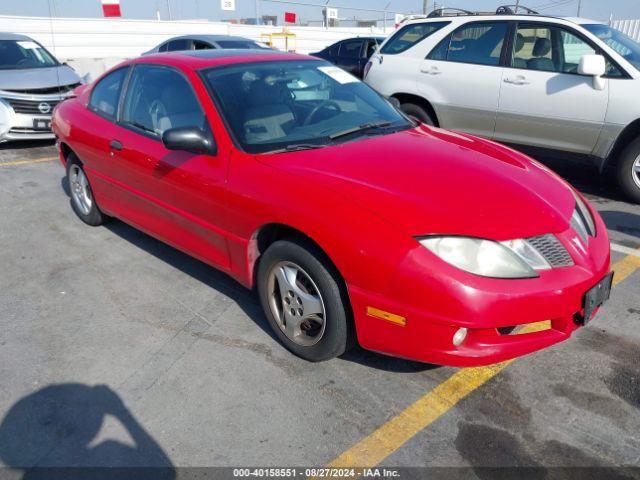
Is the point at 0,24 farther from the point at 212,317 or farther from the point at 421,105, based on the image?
the point at 212,317

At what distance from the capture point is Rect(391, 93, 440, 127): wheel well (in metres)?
6.59

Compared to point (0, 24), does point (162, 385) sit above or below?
below

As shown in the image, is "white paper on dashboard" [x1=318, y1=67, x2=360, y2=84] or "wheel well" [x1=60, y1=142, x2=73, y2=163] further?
"wheel well" [x1=60, y1=142, x2=73, y2=163]

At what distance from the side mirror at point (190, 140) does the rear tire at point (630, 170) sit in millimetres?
4236

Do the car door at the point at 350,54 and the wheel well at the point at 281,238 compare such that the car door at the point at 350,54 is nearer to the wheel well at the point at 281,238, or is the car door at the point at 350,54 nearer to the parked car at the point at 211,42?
the parked car at the point at 211,42

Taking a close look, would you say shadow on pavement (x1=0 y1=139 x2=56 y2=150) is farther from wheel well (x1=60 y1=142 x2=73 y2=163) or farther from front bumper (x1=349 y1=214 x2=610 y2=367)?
front bumper (x1=349 y1=214 x2=610 y2=367)

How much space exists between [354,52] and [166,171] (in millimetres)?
9642

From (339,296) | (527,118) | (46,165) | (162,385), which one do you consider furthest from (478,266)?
(46,165)

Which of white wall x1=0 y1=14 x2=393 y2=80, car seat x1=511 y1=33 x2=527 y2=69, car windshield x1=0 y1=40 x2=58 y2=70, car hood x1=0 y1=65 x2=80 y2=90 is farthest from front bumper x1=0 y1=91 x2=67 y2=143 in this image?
car seat x1=511 y1=33 x2=527 y2=69

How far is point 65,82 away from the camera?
8375 millimetres

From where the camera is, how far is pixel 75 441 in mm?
2463

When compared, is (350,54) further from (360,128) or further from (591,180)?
(360,128)

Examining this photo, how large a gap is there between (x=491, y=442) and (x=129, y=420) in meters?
1.67

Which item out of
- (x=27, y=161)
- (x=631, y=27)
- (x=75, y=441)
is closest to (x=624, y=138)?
(x=75, y=441)
